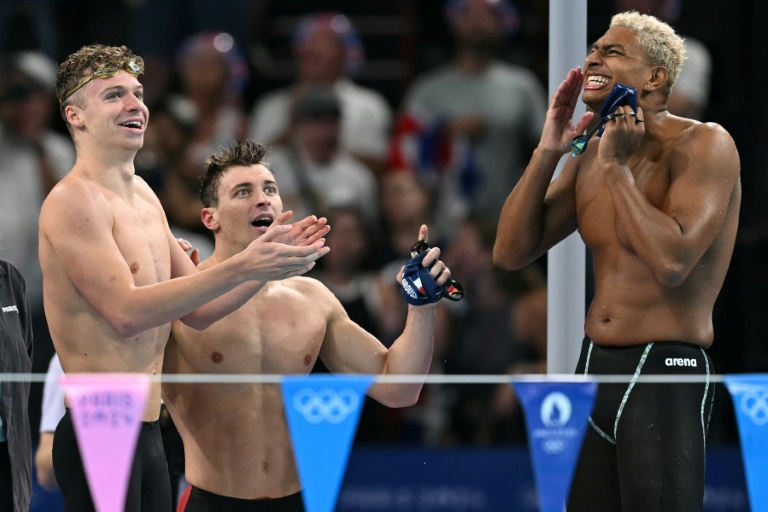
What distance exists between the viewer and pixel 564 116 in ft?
13.4

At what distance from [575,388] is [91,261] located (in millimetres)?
1425

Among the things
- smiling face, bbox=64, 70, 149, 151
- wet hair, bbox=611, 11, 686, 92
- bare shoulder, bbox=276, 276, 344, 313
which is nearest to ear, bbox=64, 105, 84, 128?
smiling face, bbox=64, 70, 149, 151

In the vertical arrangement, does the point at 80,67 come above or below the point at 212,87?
above

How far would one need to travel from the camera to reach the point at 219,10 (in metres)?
7.65

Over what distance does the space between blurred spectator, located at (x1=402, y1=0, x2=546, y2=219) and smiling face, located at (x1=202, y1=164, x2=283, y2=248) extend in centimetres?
310

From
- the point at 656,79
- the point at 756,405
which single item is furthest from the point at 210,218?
the point at 756,405

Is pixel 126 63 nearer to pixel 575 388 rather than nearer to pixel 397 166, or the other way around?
pixel 575 388

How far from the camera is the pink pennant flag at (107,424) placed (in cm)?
347

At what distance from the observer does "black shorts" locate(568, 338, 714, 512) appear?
3.66m

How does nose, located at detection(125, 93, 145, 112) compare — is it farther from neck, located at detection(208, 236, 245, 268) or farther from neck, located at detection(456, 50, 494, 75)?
neck, located at detection(456, 50, 494, 75)

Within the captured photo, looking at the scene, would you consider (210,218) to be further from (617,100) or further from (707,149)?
(707,149)

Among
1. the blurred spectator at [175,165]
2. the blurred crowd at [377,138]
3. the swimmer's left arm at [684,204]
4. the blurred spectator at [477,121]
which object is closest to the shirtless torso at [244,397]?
the swimmer's left arm at [684,204]

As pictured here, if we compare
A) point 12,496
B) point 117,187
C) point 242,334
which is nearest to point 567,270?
point 242,334

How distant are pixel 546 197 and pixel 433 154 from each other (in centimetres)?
319
